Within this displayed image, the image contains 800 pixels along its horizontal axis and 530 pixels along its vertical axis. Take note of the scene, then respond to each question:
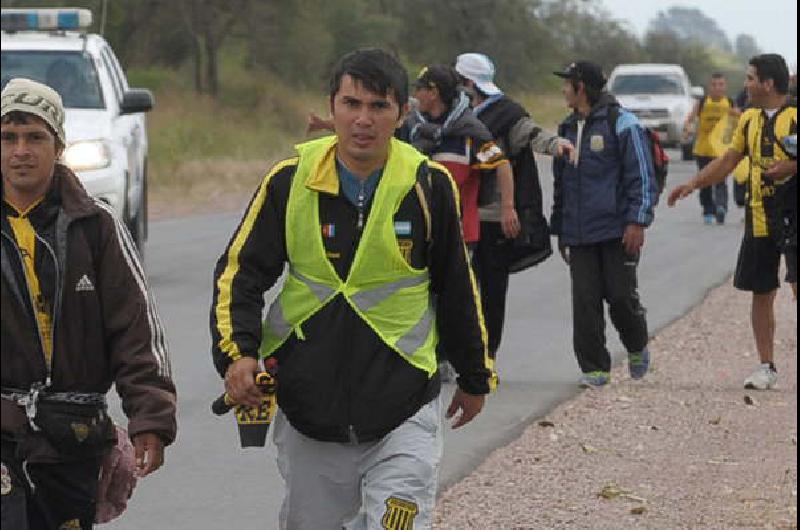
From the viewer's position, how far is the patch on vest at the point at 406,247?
18.4 feet

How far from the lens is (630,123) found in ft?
37.1

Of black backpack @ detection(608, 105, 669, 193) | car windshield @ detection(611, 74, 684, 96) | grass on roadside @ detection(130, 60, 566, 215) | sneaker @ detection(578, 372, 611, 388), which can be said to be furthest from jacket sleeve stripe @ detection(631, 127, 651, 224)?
car windshield @ detection(611, 74, 684, 96)

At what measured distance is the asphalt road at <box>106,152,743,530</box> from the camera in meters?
8.47

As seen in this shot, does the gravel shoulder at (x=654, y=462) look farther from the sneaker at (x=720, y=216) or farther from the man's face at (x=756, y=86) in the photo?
the sneaker at (x=720, y=216)

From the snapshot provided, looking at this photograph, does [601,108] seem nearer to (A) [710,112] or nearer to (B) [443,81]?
(B) [443,81]

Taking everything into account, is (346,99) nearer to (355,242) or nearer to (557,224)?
(355,242)

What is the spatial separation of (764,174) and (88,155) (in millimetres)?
5909

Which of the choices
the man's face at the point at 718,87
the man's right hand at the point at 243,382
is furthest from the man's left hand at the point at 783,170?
the man's face at the point at 718,87

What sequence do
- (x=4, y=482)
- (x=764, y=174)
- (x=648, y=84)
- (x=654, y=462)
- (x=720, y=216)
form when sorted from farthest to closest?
(x=648, y=84) < (x=720, y=216) < (x=764, y=174) < (x=654, y=462) < (x=4, y=482)

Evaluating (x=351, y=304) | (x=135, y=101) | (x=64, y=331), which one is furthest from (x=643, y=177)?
(x=64, y=331)

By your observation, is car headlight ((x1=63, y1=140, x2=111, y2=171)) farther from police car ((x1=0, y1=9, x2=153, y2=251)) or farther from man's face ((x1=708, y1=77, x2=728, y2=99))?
man's face ((x1=708, y1=77, x2=728, y2=99))

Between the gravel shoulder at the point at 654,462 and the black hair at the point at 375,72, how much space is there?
106 inches

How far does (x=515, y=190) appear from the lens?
→ 37.6 feet

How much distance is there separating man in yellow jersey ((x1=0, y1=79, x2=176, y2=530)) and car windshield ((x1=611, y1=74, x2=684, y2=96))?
133 feet
